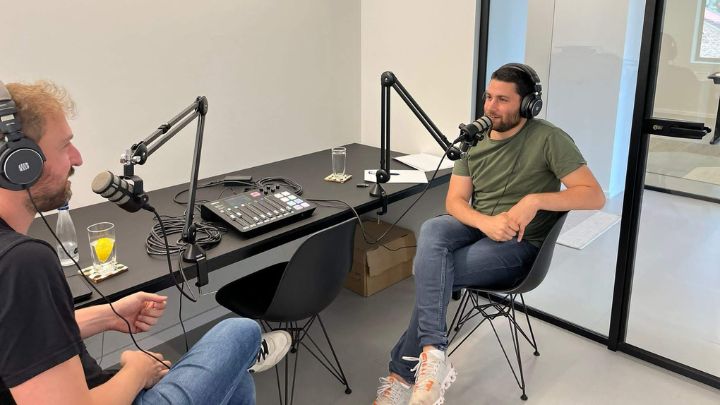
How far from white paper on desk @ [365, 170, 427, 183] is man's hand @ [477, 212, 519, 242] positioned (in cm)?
51

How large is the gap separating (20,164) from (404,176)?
1.81 metres

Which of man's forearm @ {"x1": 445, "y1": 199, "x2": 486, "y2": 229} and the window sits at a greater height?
the window

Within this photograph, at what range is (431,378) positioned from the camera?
6.33 feet

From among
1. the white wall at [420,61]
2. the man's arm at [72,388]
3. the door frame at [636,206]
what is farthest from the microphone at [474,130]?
the man's arm at [72,388]

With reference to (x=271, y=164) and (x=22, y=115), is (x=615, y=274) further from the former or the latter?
(x=22, y=115)

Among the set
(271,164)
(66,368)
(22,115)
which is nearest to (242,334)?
(66,368)

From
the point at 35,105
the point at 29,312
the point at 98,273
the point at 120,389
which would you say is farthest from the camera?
the point at 98,273

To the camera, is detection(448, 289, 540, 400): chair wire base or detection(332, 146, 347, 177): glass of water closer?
detection(448, 289, 540, 400): chair wire base

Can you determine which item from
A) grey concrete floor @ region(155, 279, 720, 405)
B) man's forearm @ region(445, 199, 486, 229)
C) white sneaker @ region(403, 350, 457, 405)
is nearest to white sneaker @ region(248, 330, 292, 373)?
grey concrete floor @ region(155, 279, 720, 405)

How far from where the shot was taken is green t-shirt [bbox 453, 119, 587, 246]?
2.13 m

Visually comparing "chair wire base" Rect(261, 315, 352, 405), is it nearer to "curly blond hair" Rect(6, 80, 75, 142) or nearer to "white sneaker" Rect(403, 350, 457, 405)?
"white sneaker" Rect(403, 350, 457, 405)

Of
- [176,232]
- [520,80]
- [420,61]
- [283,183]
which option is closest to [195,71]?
[283,183]

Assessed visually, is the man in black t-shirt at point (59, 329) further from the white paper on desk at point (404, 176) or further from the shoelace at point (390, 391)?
the white paper on desk at point (404, 176)

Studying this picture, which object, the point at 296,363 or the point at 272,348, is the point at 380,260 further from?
the point at 272,348
